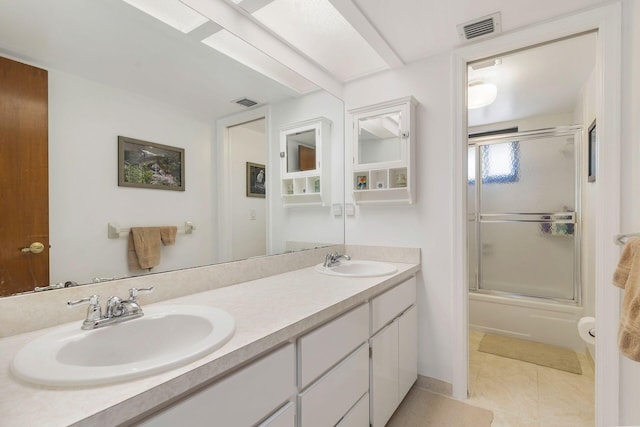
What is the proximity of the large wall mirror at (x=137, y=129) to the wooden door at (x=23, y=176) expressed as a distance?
0.06 ft

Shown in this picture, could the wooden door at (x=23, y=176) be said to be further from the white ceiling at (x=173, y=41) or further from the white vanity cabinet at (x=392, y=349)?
the white vanity cabinet at (x=392, y=349)

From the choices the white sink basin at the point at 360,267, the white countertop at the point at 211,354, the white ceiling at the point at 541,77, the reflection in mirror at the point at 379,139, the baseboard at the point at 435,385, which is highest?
the white ceiling at the point at 541,77

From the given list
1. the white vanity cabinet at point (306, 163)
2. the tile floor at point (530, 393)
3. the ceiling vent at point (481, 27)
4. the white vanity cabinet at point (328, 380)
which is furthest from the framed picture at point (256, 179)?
the tile floor at point (530, 393)

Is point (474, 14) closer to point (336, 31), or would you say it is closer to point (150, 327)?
point (336, 31)

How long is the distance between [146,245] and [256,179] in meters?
0.69

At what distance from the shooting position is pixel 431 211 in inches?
77.0

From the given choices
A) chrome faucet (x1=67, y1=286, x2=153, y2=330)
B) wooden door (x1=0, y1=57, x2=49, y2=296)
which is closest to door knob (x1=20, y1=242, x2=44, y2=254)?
wooden door (x1=0, y1=57, x2=49, y2=296)

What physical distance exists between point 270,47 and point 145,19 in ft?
2.35

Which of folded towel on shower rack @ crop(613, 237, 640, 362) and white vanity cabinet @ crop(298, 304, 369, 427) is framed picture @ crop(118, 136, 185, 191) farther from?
folded towel on shower rack @ crop(613, 237, 640, 362)

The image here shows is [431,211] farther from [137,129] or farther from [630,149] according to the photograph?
[137,129]

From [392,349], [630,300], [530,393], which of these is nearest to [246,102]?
[392,349]

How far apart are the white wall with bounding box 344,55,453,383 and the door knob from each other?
183 centimetres

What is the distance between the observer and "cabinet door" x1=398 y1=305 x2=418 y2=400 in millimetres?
1720

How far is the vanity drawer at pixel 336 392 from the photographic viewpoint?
100 centimetres
